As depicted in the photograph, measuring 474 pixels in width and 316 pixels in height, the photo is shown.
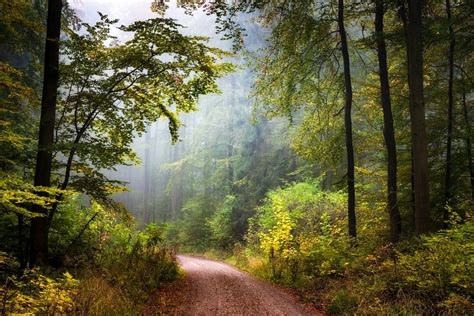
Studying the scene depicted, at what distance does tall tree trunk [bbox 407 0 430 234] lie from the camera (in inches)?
337

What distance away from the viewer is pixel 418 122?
8.81m

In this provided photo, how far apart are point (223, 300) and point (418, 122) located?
6459 mm

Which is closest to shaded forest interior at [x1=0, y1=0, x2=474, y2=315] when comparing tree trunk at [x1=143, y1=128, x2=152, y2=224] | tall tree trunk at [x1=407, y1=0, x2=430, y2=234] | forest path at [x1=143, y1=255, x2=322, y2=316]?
tall tree trunk at [x1=407, y1=0, x2=430, y2=234]

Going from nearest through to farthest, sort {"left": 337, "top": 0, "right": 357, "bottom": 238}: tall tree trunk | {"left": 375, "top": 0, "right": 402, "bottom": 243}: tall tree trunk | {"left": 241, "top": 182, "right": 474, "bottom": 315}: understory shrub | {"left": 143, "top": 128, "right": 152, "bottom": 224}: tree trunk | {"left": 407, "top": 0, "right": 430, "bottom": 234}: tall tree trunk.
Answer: {"left": 241, "top": 182, "right": 474, "bottom": 315}: understory shrub
{"left": 407, "top": 0, "right": 430, "bottom": 234}: tall tree trunk
{"left": 375, "top": 0, "right": 402, "bottom": 243}: tall tree trunk
{"left": 337, "top": 0, "right": 357, "bottom": 238}: tall tree trunk
{"left": 143, "top": 128, "right": 152, "bottom": 224}: tree trunk

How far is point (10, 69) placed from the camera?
329 inches

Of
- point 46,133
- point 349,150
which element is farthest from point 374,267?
point 46,133

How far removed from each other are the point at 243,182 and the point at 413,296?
2067cm

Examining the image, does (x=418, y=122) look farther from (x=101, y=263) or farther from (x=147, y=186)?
(x=147, y=186)

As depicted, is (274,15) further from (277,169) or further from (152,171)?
(152,171)

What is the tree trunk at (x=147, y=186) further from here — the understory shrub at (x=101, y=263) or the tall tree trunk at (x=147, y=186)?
the understory shrub at (x=101, y=263)

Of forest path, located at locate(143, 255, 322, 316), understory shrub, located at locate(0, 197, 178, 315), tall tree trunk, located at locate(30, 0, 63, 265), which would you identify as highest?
tall tree trunk, located at locate(30, 0, 63, 265)

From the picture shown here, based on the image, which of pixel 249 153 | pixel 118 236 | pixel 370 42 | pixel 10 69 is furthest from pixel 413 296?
pixel 249 153

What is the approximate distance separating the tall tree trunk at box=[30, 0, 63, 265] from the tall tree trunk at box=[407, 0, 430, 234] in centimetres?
860

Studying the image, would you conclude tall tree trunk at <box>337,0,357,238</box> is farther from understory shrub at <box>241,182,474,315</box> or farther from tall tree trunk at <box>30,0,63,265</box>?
tall tree trunk at <box>30,0,63,265</box>
